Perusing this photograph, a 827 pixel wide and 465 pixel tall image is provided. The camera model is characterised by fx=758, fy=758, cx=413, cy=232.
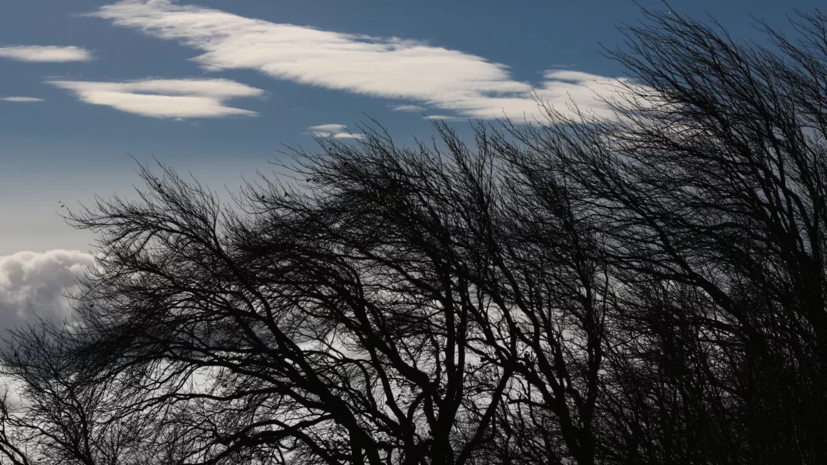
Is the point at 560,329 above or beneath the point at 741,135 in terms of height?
beneath

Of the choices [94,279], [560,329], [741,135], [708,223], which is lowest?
[560,329]

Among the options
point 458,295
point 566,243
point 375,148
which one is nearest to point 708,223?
point 566,243

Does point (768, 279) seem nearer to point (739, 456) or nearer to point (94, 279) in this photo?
point (739, 456)

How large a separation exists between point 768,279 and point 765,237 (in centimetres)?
210

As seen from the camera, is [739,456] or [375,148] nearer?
[739,456]

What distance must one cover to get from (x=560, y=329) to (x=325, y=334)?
5.52 m

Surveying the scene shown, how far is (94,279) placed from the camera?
15.7m

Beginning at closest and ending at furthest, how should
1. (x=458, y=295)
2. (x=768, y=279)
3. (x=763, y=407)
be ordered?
(x=763, y=407), (x=768, y=279), (x=458, y=295)

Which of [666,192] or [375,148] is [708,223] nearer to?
[666,192]

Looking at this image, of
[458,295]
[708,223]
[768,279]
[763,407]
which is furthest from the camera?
[708,223]

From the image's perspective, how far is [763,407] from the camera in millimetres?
8156

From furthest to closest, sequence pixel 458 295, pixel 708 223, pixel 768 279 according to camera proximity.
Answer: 1. pixel 708 223
2. pixel 458 295
3. pixel 768 279

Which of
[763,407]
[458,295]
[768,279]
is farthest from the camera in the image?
[458,295]

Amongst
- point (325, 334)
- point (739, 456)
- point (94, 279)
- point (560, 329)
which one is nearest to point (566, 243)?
point (560, 329)
